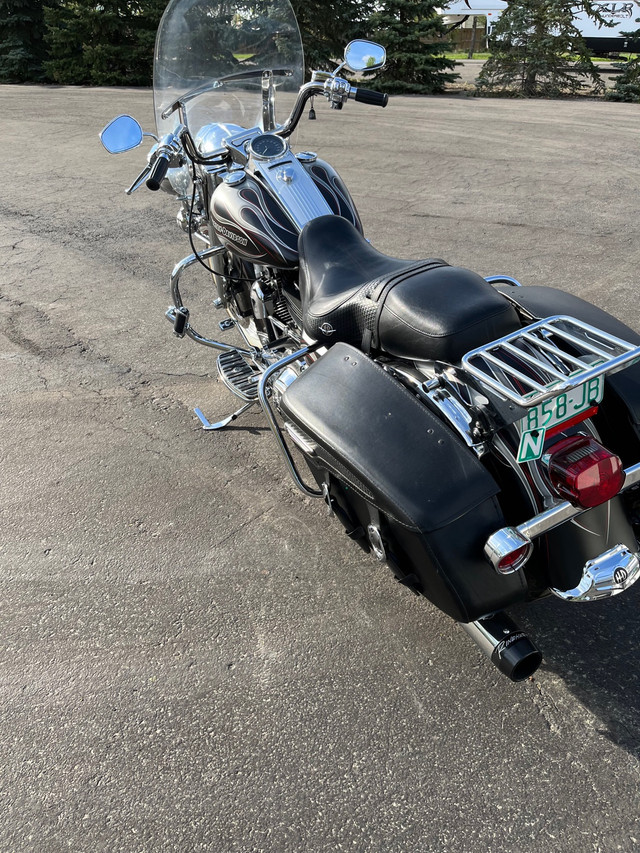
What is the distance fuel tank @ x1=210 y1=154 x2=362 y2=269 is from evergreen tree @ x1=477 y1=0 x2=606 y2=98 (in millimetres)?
13406

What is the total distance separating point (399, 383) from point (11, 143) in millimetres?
11092

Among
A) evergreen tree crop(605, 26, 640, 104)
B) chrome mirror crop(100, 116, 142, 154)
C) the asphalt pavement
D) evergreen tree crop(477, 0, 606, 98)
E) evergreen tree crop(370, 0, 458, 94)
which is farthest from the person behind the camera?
evergreen tree crop(370, 0, 458, 94)

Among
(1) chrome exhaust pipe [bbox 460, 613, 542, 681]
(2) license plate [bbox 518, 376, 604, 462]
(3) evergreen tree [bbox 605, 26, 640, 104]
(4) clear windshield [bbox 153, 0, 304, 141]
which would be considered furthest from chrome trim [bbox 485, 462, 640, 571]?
(3) evergreen tree [bbox 605, 26, 640, 104]

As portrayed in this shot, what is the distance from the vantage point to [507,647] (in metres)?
1.93

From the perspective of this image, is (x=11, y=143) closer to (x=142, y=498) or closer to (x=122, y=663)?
(x=142, y=498)

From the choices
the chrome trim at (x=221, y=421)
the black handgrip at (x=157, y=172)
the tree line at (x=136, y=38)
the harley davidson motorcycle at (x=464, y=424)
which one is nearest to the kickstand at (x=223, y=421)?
the chrome trim at (x=221, y=421)

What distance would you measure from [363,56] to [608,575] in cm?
265

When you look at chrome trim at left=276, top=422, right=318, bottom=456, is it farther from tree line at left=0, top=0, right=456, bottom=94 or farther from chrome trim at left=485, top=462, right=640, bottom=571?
tree line at left=0, top=0, right=456, bottom=94

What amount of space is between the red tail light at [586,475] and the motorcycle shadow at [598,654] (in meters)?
0.73

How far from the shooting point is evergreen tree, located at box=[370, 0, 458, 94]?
14758 mm

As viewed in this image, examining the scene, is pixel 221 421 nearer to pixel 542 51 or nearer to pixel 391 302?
pixel 391 302

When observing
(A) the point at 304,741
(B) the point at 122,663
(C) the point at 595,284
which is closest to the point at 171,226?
(C) the point at 595,284

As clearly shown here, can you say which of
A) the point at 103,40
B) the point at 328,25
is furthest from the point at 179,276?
the point at 103,40

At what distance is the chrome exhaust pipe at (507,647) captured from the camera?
75.3 inches
